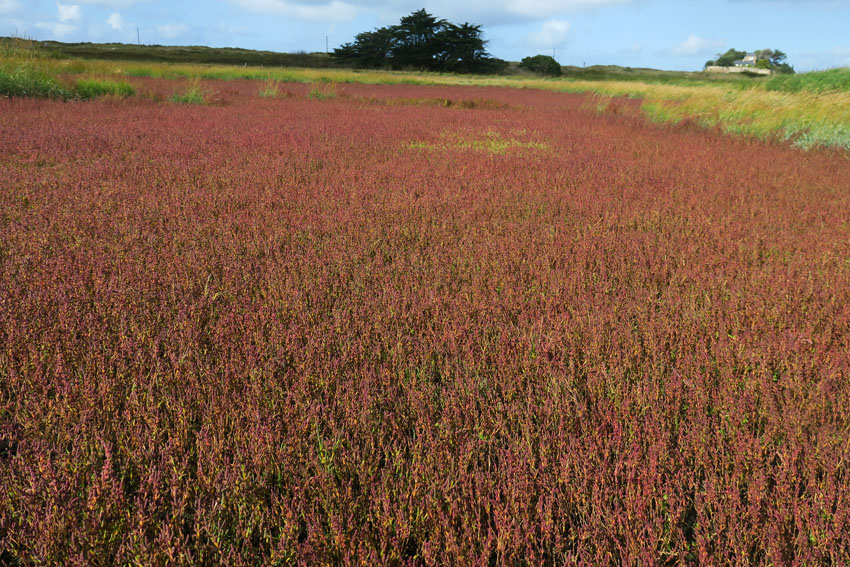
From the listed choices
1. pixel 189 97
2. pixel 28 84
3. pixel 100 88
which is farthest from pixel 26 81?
pixel 189 97

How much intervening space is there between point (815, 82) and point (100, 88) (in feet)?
80.5

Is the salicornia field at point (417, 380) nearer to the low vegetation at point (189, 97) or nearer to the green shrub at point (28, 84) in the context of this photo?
the green shrub at point (28, 84)

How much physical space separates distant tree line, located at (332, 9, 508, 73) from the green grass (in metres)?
32.7

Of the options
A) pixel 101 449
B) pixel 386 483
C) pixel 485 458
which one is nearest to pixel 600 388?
pixel 485 458

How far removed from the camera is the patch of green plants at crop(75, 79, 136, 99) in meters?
Result: 13.5

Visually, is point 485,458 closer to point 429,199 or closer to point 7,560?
point 7,560

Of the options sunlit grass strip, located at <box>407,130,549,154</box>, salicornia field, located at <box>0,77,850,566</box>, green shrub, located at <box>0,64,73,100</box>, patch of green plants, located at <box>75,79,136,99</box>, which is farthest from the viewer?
patch of green plants, located at <box>75,79,136,99</box>

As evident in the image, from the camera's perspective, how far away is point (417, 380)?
85.4 inches

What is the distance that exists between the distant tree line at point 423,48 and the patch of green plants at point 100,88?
121 feet

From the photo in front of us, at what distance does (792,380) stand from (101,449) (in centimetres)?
265

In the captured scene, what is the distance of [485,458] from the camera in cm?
175

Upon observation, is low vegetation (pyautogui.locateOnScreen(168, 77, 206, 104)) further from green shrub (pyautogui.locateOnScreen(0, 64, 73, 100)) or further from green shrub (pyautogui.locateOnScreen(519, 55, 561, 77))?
green shrub (pyautogui.locateOnScreen(519, 55, 561, 77))

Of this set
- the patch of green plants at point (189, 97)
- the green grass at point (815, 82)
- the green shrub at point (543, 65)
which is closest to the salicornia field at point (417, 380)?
the patch of green plants at point (189, 97)

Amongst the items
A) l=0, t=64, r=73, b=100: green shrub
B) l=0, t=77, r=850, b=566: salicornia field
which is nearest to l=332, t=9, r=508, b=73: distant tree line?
l=0, t=64, r=73, b=100: green shrub
